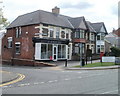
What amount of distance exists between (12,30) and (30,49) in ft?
28.1

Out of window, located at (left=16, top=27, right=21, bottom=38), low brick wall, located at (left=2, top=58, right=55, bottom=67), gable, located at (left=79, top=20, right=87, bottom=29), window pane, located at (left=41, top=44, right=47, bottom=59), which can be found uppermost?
gable, located at (left=79, top=20, right=87, bottom=29)

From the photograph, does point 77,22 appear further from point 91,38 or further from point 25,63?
point 25,63

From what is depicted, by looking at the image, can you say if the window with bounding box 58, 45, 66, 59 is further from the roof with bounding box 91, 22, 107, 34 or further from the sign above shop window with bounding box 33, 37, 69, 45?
the roof with bounding box 91, 22, 107, 34

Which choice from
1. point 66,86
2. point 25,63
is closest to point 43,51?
point 25,63

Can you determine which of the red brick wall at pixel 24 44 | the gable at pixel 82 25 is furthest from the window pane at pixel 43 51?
the gable at pixel 82 25

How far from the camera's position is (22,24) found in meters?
36.6

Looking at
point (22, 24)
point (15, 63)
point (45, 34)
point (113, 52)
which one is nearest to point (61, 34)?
point (45, 34)

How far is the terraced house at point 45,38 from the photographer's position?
32500mm

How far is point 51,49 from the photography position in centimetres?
3434

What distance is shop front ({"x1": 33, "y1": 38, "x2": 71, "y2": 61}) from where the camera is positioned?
32.0 m

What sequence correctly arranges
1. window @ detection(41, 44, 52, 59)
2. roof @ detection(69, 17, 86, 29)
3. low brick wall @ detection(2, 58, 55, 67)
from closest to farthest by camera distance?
low brick wall @ detection(2, 58, 55, 67)
window @ detection(41, 44, 52, 59)
roof @ detection(69, 17, 86, 29)

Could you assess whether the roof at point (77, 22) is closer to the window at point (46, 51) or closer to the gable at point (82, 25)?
the gable at point (82, 25)

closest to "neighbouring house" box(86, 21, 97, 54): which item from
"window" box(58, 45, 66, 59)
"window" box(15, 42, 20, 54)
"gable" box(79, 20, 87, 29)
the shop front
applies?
"gable" box(79, 20, 87, 29)

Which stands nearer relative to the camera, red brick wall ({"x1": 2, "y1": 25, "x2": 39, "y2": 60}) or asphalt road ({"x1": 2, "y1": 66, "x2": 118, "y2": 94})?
asphalt road ({"x1": 2, "y1": 66, "x2": 118, "y2": 94})
